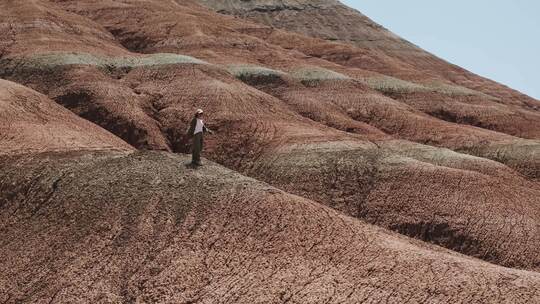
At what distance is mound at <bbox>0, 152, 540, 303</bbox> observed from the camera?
61.3ft

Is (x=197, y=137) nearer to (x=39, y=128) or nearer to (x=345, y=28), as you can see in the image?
(x=39, y=128)

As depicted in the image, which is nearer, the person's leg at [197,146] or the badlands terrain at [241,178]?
the badlands terrain at [241,178]

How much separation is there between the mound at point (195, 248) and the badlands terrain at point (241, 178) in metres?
0.06

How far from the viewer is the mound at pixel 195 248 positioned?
18678 mm

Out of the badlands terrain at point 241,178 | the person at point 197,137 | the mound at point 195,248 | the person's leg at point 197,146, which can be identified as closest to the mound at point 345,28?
the badlands terrain at point 241,178

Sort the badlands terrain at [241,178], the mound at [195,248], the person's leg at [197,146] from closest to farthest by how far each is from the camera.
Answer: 1. the mound at [195,248]
2. the badlands terrain at [241,178]
3. the person's leg at [197,146]

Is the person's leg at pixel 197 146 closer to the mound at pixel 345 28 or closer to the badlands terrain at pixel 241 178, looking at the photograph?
the badlands terrain at pixel 241 178

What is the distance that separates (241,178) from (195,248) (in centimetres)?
468

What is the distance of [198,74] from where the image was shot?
1922 inches

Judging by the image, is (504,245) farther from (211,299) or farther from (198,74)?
A: (198,74)

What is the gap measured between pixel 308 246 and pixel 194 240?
3.59 metres

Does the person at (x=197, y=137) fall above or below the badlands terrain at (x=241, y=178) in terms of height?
above

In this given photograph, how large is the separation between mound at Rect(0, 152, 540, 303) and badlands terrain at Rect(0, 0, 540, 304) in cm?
6

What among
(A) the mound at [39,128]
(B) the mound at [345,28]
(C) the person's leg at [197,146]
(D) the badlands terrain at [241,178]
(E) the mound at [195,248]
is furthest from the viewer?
(B) the mound at [345,28]
